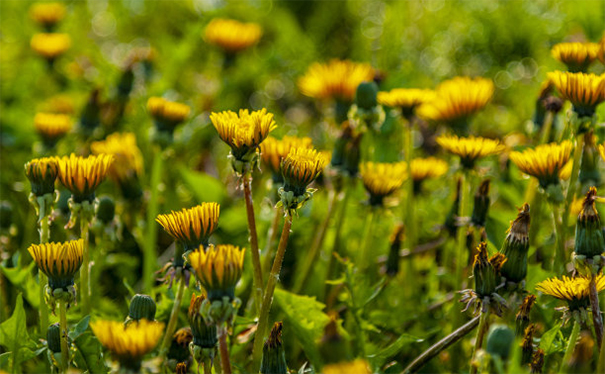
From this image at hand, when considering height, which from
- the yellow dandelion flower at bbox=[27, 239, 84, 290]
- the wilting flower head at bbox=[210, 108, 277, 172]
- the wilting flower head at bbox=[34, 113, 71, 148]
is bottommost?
the yellow dandelion flower at bbox=[27, 239, 84, 290]

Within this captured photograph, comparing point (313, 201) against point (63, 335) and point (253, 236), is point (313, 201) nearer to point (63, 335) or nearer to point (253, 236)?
point (253, 236)

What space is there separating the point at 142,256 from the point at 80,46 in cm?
183

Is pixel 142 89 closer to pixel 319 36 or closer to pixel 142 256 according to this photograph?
pixel 142 256

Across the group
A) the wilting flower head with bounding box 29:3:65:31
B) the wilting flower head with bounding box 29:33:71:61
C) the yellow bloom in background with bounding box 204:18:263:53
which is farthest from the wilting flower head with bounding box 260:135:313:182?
the wilting flower head with bounding box 29:3:65:31

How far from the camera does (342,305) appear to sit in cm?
183

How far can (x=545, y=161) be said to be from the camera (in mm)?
1478

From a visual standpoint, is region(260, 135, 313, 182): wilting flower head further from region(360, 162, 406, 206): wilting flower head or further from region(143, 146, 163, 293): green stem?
region(143, 146, 163, 293): green stem

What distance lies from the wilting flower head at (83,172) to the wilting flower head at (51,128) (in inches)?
31.2

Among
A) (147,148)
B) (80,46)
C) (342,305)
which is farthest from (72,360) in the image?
(80,46)

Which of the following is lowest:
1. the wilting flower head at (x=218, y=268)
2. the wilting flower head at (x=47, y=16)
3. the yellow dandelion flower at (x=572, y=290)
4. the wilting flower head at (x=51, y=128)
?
the yellow dandelion flower at (x=572, y=290)

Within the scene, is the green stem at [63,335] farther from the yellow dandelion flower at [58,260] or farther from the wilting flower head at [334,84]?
the wilting flower head at [334,84]

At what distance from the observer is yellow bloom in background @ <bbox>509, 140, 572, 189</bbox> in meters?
1.48

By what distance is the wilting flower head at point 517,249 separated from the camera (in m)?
1.23

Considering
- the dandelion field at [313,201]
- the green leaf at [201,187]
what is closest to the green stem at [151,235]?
the dandelion field at [313,201]
